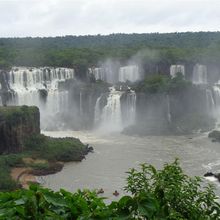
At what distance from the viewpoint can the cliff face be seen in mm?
34125

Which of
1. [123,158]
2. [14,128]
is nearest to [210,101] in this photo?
[123,158]

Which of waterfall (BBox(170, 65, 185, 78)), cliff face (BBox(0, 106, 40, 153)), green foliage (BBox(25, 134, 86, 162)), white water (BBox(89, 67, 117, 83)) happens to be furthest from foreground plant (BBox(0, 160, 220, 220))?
waterfall (BBox(170, 65, 185, 78))

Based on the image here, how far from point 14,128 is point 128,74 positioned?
23.0 meters

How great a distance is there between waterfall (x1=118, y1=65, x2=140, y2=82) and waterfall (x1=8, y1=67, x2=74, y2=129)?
7.13m

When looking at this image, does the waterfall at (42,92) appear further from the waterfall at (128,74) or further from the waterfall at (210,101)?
the waterfall at (210,101)

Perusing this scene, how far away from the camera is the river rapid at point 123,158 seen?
28016mm

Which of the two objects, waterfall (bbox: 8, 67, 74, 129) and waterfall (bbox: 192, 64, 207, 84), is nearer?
waterfall (bbox: 8, 67, 74, 129)

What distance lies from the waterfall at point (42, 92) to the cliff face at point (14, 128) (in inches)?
444

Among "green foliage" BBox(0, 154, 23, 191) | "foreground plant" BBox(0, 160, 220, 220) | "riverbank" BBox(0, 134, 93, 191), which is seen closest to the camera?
"foreground plant" BBox(0, 160, 220, 220)

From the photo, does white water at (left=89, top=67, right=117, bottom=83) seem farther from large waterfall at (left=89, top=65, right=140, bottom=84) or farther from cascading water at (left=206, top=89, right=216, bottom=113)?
cascading water at (left=206, top=89, right=216, bottom=113)

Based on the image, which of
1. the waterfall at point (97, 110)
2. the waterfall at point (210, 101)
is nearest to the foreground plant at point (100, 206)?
the waterfall at point (97, 110)

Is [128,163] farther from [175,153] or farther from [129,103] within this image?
[129,103]

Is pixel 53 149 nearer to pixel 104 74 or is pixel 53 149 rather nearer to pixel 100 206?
pixel 104 74

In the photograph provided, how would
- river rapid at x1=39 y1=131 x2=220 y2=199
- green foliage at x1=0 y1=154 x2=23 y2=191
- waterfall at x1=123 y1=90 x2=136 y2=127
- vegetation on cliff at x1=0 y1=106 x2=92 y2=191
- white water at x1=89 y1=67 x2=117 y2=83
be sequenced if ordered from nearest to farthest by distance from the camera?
1. green foliage at x1=0 y1=154 x2=23 y2=191
2. river rapid at x1=39 y1=131 x2=220 y2=199
3. vegetation on cliff at x1=0 y1=106 x2=92 y2=191
4. waterfall at x1=123 y1=90 x2=136 y2=127
5. white water at x1=89 y1=67 x2=117 y2=83
